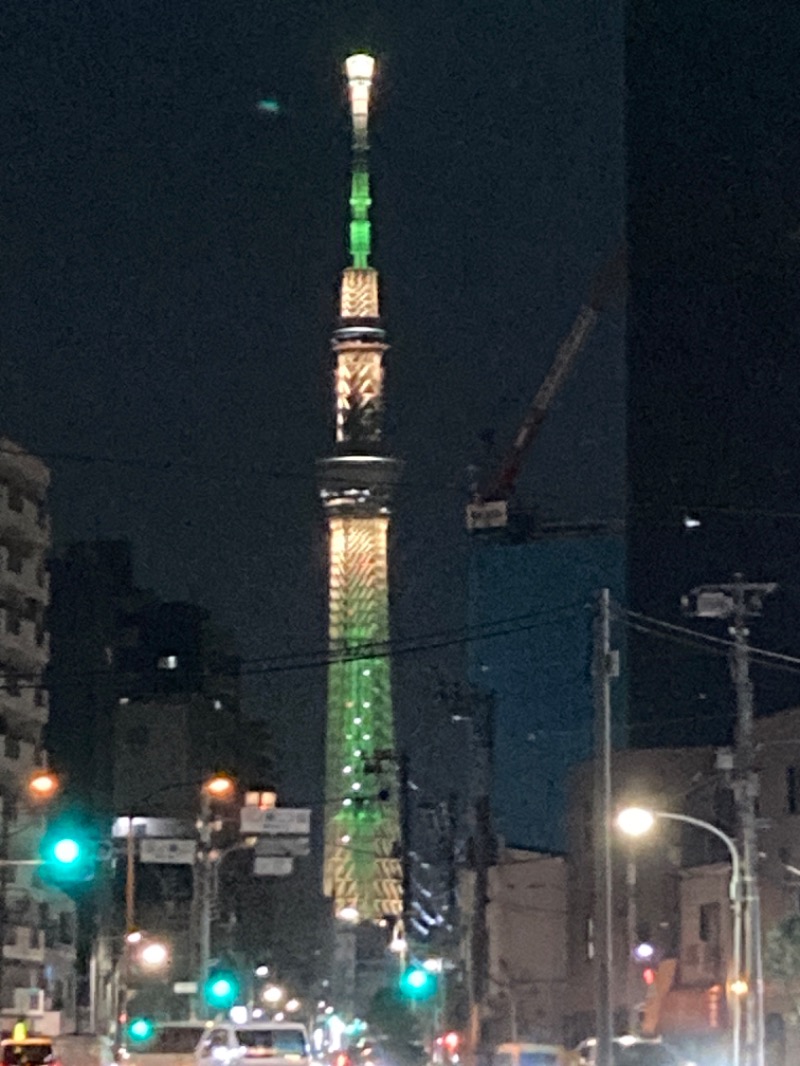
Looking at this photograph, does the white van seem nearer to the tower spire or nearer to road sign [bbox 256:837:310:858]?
road sign [bbox 256:837:310:858]

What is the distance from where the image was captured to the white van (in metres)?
35.6

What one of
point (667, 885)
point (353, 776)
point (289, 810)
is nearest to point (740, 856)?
point (289, 810)

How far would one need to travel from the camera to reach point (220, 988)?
179 ft

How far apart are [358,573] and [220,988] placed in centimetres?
11100

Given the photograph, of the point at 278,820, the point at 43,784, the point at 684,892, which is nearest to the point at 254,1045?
the point at 43,784

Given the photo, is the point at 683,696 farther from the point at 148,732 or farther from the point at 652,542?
the point at 148,732

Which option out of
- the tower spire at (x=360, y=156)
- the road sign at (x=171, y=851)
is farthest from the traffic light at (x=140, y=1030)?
the tower spire at (x=360, y=156)

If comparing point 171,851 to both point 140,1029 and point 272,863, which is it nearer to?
point 272,863

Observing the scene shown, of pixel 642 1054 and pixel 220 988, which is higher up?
pixel 220 988

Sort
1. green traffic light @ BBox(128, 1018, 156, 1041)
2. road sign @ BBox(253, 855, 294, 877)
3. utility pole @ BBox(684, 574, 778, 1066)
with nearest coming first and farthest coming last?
utility pole @ BBox(684, 574, 778, 1066), green traffic light @ BBox(128, 1018, 156, 1041), road sign @ BBox(253, 855, 294, 877)

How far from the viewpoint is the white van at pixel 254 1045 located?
117 ft

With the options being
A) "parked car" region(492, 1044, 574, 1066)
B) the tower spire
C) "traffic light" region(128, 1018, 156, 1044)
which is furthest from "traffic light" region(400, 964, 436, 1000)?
the tower spire

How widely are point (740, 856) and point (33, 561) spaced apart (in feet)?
107

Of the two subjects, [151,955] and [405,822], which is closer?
[151,955]
